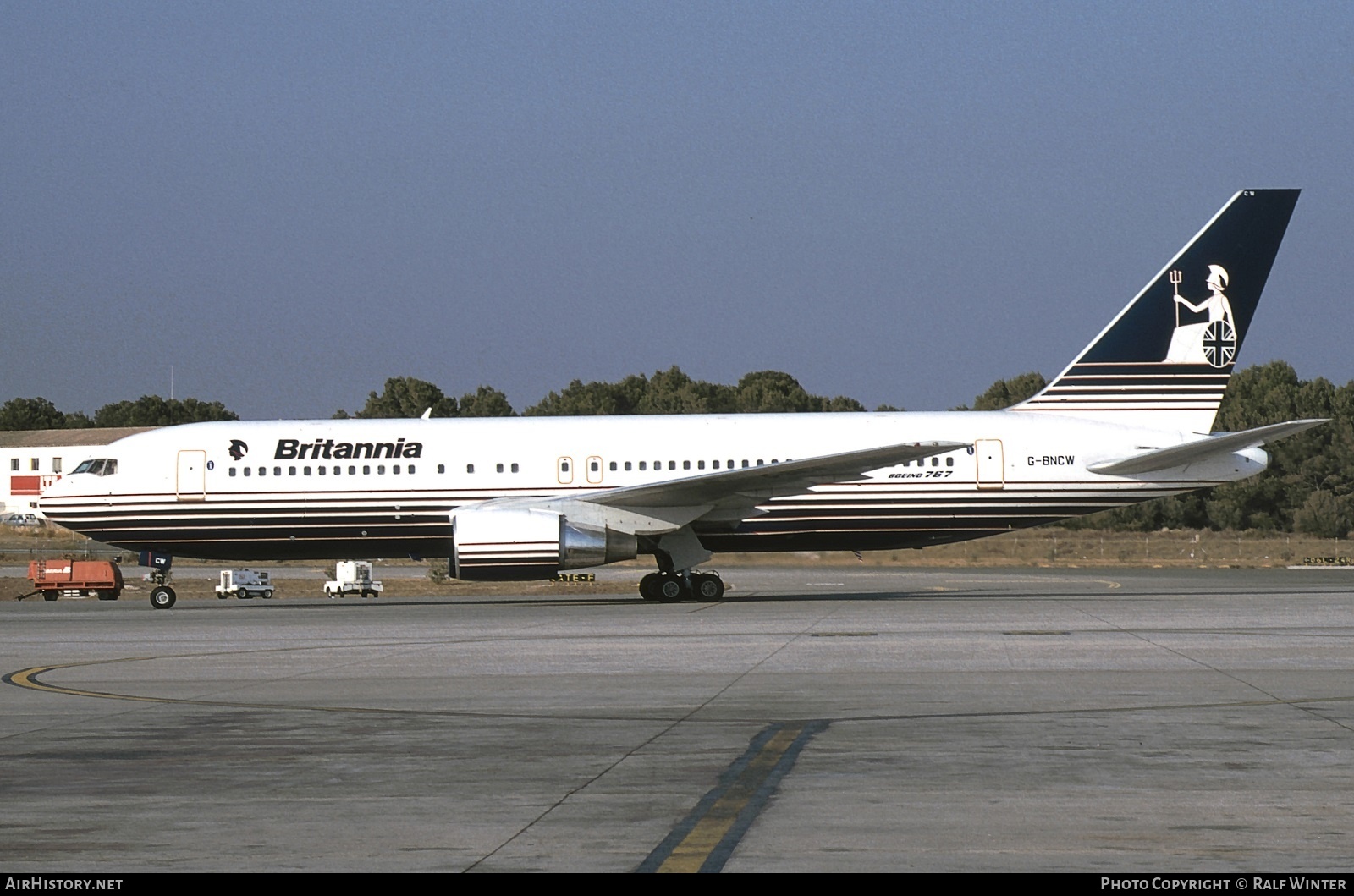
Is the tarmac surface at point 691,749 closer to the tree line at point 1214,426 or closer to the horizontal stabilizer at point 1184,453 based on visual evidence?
the horizontal stabilizer at point 1184,453

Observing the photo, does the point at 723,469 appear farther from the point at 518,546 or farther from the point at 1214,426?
the point at 1214,426

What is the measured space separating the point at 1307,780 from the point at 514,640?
1314 centimetres

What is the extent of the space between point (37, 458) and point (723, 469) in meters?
91.1

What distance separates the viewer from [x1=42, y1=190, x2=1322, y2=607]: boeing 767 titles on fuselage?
30172mm

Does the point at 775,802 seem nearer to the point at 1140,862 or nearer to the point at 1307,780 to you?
the point at 1140,862

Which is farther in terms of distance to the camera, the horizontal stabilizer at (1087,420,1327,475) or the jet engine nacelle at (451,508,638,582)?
the horizontal stabilizer at (1087,420,1327,475)

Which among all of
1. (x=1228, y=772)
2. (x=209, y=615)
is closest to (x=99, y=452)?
(x=209, y=615)

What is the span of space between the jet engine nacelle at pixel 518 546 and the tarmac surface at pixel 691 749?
5.86 meters

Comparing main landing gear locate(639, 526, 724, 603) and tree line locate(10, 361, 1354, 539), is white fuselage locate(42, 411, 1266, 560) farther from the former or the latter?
tree line locate(10, 361, 1354, 539)

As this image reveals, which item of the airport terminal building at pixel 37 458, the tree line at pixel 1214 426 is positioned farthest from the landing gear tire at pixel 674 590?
the airport terminal building at pixel 37 458

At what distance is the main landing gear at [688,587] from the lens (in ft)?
99.2

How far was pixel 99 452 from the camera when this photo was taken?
31.8 m

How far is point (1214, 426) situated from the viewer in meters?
64.3

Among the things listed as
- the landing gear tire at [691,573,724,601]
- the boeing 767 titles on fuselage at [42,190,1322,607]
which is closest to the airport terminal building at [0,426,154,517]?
the boeing 767 titles on fuselage at [42,190,1322,607]
